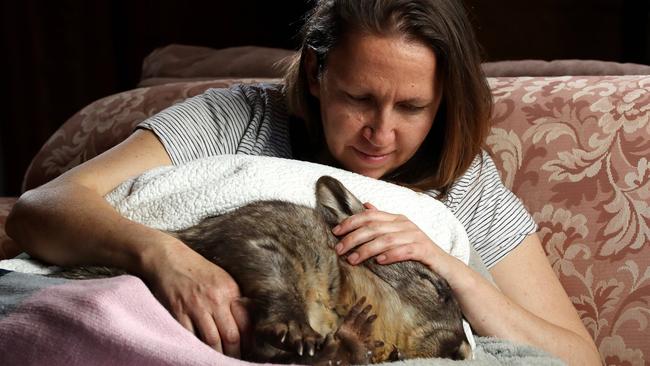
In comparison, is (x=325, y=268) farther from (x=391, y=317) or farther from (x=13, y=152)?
(x=13, y=152)

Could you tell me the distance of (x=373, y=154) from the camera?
159 centimetres

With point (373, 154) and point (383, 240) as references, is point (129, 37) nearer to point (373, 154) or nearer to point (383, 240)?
point (373, 154)

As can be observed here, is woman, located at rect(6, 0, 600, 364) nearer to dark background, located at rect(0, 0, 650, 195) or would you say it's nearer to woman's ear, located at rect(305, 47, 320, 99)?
woman's ear, located at rect(305, 47, 320, 99)

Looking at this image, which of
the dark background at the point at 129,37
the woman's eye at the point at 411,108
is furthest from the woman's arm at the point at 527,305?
the dark background at the point at 129,37

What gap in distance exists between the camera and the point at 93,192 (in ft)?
4.70

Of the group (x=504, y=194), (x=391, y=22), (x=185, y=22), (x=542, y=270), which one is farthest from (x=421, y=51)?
(x=185, y=22)

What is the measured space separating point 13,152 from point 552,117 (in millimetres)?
3018

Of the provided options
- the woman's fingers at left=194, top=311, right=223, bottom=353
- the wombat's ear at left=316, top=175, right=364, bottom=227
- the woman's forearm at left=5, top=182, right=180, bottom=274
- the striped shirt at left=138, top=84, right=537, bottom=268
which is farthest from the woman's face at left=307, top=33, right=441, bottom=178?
the woman's fingers at left=194, top=311, right=223, bottom=353

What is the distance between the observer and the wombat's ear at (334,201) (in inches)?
50.0

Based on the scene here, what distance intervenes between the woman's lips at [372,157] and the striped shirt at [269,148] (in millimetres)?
138

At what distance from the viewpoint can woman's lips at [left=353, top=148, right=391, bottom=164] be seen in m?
1.60

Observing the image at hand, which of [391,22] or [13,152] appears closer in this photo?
[391,22]

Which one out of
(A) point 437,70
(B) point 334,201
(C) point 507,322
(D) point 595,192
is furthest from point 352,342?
(D) point 595,192

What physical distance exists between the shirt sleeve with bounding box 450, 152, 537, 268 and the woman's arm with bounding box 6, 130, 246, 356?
21.5 inches
